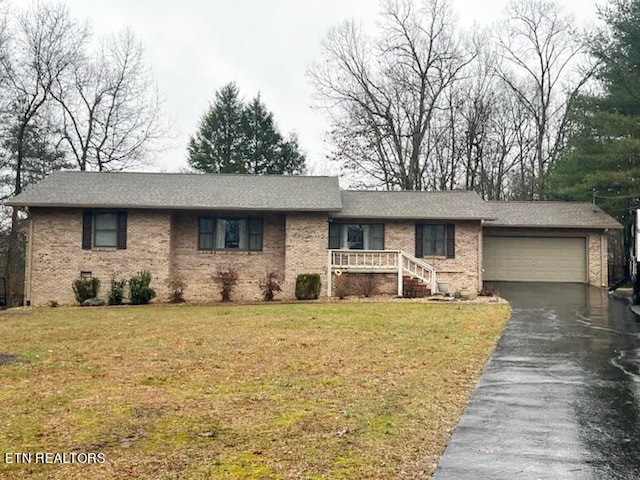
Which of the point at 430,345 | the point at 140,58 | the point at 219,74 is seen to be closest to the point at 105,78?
the point at 140,58

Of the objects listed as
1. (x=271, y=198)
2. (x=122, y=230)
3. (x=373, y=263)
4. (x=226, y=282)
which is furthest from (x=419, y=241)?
(x=122, y=230)

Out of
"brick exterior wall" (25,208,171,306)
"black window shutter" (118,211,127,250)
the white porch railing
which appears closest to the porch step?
the white porch railing

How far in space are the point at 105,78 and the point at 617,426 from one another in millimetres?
→ 34911

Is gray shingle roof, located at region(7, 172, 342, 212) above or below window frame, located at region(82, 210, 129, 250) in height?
above

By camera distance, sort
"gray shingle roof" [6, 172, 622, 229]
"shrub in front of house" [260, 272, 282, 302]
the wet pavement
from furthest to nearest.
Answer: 1. "gray shingle roof" [6, 172, 622, 229]
2. "shrub in front of house" [260, 272, 282, 302]
3. the wet pavement

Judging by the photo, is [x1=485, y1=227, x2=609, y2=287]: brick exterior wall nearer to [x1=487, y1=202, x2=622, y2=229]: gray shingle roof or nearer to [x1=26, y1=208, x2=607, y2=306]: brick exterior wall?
[x1=487, y1=202, x2=622, y2=229]: gray shingle roof

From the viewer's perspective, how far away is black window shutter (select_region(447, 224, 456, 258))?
23.3 metres

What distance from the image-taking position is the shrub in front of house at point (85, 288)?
20891 millimetres

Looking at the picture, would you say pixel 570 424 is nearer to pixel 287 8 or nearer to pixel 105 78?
pixel 287 8

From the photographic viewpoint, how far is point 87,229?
72.4ft

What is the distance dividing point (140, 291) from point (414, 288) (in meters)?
9.27

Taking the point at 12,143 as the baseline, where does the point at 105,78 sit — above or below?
above

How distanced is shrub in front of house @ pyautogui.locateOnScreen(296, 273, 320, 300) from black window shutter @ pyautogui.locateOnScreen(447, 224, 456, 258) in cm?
549

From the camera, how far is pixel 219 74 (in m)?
46.0
